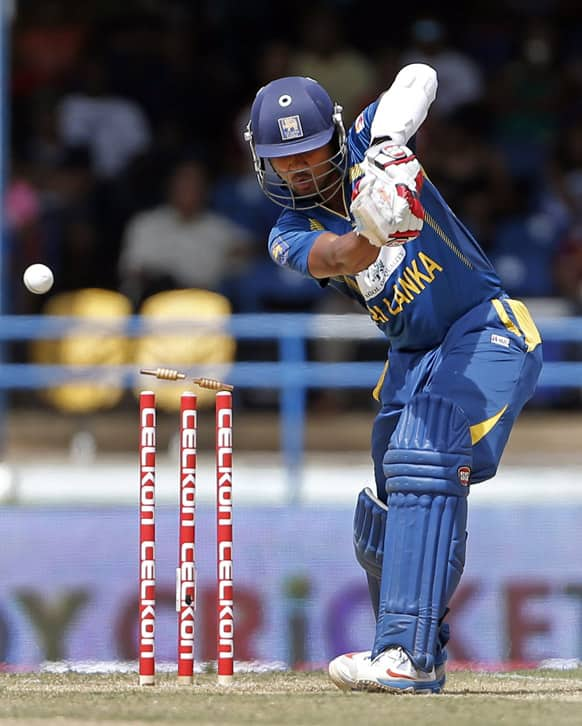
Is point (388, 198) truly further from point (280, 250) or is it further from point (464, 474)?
point (464, 474)

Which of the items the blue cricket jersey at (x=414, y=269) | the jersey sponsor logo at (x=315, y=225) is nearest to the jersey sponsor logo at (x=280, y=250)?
the blue cricket jersey at (x=414, y=269)

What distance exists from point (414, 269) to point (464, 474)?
1.93ft

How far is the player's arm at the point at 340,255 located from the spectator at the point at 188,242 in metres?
4.60

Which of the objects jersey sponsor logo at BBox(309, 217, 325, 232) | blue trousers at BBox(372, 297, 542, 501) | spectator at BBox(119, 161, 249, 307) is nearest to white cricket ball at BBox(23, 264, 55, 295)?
jersey sponsor logo at BBox(309, 217, 325, 232)

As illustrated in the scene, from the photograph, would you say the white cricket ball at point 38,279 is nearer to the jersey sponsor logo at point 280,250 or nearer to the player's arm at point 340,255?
the jersey sponsor logo at point 280,250

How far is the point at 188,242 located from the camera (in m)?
9.07

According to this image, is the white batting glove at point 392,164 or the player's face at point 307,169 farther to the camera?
the player's face at point 307,169

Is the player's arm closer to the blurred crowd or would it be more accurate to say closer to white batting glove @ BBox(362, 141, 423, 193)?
white batting glove @ BBox(362, 141, 423, 193)

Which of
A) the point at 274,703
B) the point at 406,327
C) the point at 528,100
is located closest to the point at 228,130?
the point at 528,100

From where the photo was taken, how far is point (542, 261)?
A: 30.2 ft

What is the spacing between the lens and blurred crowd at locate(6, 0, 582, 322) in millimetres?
9102

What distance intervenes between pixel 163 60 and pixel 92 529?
4387 millimetres

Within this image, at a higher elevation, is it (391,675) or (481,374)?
(481,374)

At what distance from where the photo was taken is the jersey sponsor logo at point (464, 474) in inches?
172
